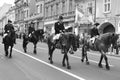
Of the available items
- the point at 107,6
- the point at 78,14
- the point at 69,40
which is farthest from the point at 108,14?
the point at 69,40

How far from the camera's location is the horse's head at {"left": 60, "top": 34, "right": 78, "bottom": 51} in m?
12.4

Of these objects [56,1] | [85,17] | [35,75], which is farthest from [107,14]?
[35,75]

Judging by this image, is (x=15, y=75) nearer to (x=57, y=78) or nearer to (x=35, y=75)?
(x=35, y=75)

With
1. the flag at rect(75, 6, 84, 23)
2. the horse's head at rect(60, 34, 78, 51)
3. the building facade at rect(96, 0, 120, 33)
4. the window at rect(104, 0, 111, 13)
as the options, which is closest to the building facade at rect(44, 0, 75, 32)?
the flag at rect(75, 6, 84, 23)

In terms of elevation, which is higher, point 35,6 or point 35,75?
point 35,6

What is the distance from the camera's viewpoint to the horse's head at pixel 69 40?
1239cm

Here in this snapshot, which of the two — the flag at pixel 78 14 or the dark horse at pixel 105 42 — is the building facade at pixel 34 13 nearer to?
the flag at pixel 78 14

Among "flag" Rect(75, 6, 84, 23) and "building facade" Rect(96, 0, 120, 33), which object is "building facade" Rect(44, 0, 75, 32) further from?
"building facade" Rect(96, 0, 120, 33)

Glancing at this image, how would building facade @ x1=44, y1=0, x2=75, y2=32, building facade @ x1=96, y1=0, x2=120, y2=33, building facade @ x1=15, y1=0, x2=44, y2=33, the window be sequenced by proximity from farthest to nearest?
1. building facade @ x1=15, y1=0, x2=44, y2=33
2. building facade @ x1=44, y1=0, x2=75, y2=32
3. the window
4. building facade @ x1=96, y1=0, x2=120, y2=33

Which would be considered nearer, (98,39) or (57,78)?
(57,78)

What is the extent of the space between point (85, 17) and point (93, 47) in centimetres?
2596

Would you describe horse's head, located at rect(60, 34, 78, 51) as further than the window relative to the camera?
No

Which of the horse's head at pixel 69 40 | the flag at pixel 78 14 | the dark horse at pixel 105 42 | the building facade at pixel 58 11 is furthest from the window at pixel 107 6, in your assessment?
the horse's head at pixel 69 40

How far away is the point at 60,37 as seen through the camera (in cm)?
1274
